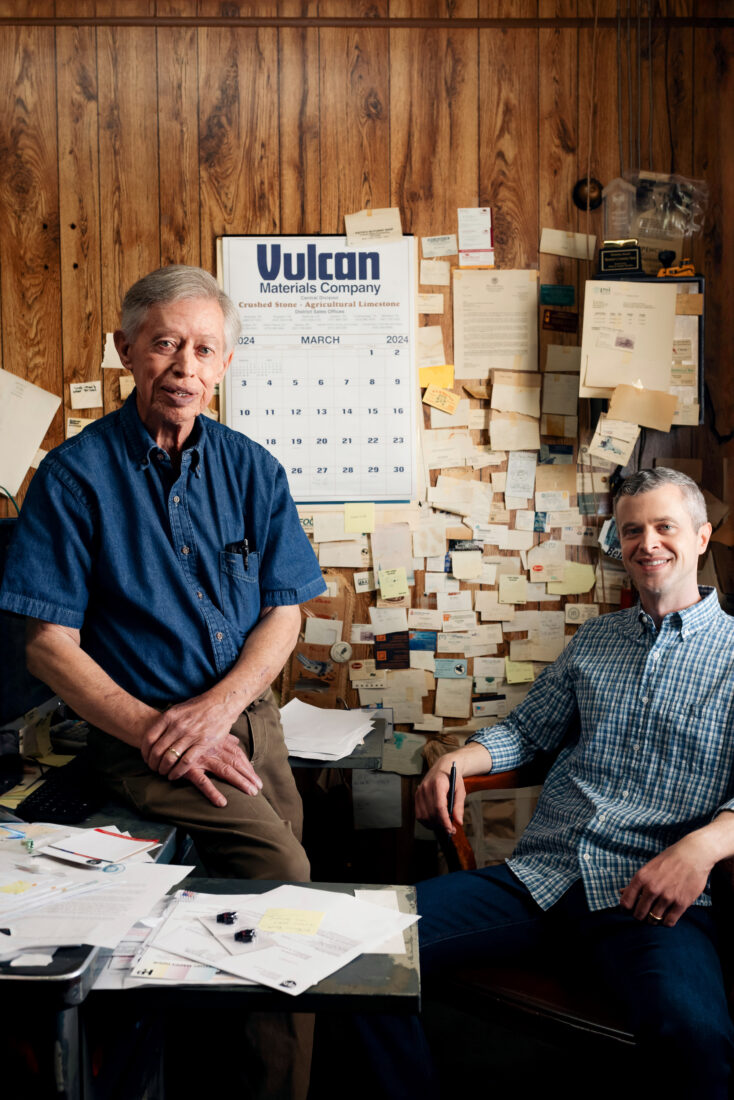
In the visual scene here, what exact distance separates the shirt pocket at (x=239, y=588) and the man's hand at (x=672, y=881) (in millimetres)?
867

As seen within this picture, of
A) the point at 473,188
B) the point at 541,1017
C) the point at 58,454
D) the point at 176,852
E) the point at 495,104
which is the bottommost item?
the point at 541,1017

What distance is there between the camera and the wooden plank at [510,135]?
252 centimetres

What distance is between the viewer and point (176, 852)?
58.0 inches

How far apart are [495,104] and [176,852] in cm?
229

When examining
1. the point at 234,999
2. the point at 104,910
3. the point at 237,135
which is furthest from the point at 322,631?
the point at 234,999

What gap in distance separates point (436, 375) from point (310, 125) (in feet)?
2.77

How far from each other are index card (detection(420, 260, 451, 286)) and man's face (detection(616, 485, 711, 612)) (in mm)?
1137

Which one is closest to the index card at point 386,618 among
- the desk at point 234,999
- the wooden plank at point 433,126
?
the wooden plank at point 433,126

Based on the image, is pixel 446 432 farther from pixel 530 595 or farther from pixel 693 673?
pixel 693 673

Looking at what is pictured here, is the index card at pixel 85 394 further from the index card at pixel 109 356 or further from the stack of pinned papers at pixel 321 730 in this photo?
the stack of pinned papers at pixel 321 730

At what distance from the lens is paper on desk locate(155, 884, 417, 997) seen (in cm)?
91

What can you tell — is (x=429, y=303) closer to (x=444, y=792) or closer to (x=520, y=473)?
(x=520, y=473)

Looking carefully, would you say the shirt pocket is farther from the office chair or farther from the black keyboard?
the office chair

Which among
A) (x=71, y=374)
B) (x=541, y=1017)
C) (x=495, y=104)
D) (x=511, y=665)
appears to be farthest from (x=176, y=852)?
(x=495, y=104)
